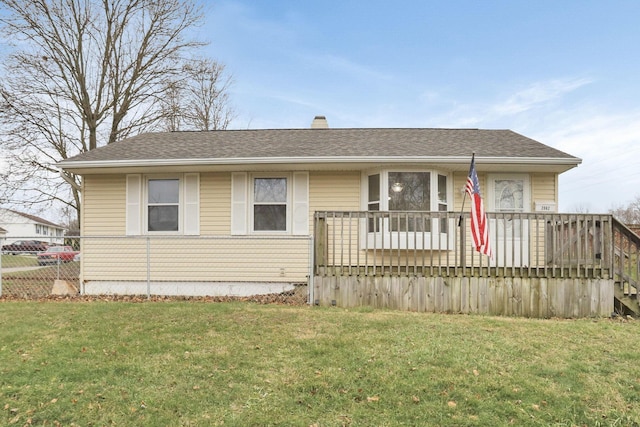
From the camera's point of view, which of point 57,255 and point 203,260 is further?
point 203,260

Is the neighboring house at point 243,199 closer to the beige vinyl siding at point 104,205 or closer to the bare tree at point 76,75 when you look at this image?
the beige vinyl siding at point 104,205

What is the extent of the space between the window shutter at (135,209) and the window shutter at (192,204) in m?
1.04

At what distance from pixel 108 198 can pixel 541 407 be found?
29.1 feet

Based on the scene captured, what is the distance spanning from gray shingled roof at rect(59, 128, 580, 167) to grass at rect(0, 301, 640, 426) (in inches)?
146

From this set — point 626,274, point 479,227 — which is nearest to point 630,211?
point 626,274

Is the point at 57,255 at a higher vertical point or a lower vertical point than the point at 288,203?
lower

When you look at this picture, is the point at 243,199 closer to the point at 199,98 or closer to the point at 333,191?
the point at 333,191

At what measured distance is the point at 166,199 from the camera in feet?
28.7

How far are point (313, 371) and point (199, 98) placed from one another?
68.5 ft

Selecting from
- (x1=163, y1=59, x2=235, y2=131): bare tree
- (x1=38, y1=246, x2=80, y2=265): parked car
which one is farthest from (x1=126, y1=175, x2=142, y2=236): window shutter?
(x1=163, y1=59, x2=235, y2=131): bare tree

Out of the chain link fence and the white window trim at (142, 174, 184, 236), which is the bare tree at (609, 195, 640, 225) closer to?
the white window trim at (142, 174, 184, 236)

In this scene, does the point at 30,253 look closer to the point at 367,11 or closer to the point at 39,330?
the point at 39,330

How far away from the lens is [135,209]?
28.5 ft

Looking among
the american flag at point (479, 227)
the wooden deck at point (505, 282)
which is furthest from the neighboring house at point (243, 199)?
the american flag at point (479, 227)
